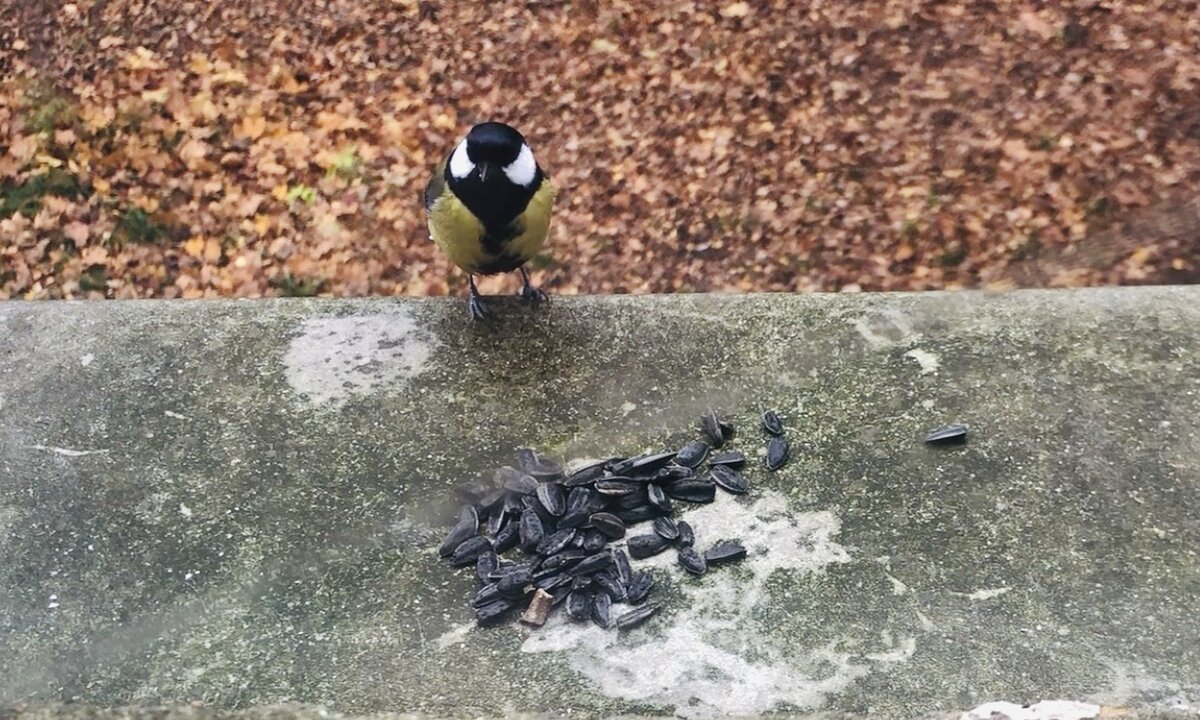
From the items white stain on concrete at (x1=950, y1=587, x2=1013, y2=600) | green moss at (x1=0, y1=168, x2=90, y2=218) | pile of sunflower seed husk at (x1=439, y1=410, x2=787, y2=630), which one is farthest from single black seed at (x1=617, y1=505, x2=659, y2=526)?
green moss at (x1=0, y1=168, x2=90, y2=218)

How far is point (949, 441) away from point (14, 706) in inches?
75.7

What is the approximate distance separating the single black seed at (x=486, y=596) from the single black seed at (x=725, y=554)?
42cm

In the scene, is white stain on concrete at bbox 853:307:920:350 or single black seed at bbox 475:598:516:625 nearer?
single black seed at bbox 475:598:516:625

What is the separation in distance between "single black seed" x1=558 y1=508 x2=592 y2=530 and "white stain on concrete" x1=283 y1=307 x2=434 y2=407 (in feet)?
2.14

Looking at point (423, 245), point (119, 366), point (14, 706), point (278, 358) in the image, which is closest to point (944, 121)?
point (423, 245)

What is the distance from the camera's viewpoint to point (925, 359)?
8.80ft

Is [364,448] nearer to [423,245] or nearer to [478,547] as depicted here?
[478,547]

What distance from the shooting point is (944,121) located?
471cm

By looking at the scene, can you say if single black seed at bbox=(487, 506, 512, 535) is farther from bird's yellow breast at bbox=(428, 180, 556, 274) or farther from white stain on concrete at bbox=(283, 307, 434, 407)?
bird's yellow breast at bbox=(428, 180, 556, 274)

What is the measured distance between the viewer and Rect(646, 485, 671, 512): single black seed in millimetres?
2348

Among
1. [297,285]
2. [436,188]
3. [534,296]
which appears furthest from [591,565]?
[297,285]

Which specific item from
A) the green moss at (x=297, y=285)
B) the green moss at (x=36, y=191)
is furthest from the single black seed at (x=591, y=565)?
the green moss at (x=36, y=191)

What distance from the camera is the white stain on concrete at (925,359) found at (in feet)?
8.70

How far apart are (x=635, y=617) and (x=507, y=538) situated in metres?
0.36
